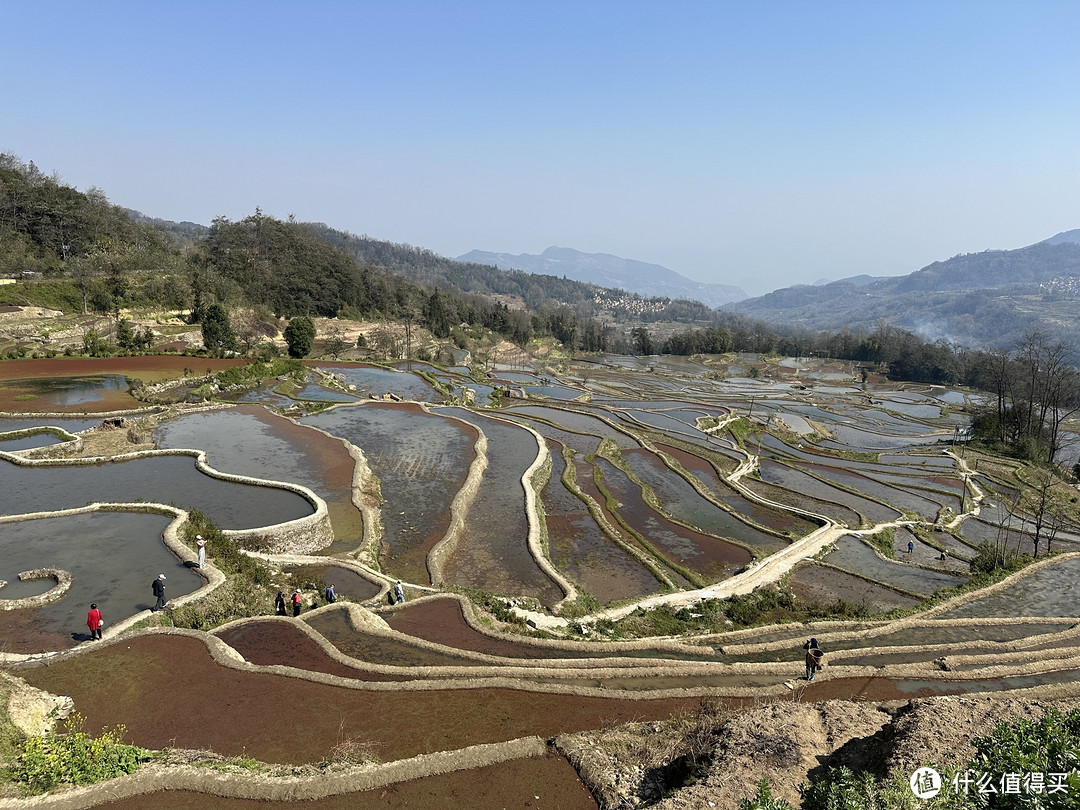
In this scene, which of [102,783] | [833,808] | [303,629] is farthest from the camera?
[303,629]

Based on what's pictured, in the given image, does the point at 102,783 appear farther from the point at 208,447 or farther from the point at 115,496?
the point at 208,447

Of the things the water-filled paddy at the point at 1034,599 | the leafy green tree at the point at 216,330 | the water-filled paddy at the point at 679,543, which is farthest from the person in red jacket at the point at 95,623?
the leafy green tree at the point at 216,330

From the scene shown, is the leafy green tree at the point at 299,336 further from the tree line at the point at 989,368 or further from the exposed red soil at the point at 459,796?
the tree line at the point at 989,368

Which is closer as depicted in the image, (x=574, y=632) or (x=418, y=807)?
(x=418, y=807)


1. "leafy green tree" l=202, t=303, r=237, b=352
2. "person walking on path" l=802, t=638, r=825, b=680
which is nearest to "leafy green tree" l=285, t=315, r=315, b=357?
"leafy green tree" l=202, t=303, r=237, b=352

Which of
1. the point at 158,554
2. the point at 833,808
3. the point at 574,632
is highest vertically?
the point at 833,808

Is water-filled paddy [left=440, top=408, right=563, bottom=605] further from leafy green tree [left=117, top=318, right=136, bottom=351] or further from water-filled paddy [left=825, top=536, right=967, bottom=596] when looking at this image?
leafy green tree [left=117, top=318, right=136, bottom=351]

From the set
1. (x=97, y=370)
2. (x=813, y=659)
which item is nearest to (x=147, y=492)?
(x=813, y=659)

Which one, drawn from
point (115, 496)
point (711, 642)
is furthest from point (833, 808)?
point (115, 496)
